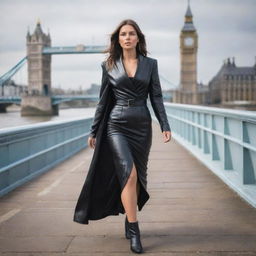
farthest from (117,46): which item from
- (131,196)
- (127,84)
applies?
(131,196)

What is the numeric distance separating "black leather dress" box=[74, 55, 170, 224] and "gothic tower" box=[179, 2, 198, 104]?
96.2 meters

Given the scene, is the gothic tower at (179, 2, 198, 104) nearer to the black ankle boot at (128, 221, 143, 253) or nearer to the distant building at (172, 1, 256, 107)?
the distant building at (172, 1, 256, 107)

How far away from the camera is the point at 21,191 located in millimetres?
5363

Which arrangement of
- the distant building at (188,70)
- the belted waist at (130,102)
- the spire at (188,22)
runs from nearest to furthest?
1. the belted waist at (130,102)
2. the distant building at (188,70)
3. the spire at (188,22)

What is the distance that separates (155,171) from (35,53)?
99820 mm

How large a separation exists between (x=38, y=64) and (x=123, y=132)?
10126cm

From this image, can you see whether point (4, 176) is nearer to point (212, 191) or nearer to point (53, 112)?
point (212, 191)

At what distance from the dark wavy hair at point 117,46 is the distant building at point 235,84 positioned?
349ft

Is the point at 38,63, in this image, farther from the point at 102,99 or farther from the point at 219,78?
the point at 102,99

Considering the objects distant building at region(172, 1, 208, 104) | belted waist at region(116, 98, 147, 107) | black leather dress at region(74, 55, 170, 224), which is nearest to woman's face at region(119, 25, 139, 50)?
black leather dress at region(74, 55, 170, 224)

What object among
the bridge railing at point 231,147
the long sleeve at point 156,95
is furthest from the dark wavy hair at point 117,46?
the bridge railing at point 231,147

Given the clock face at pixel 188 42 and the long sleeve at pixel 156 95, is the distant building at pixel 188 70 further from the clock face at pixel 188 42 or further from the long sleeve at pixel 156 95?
the long sleeve at pixel 156 95

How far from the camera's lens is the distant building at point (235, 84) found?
109444mm

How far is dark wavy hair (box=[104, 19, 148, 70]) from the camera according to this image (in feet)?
10.6
